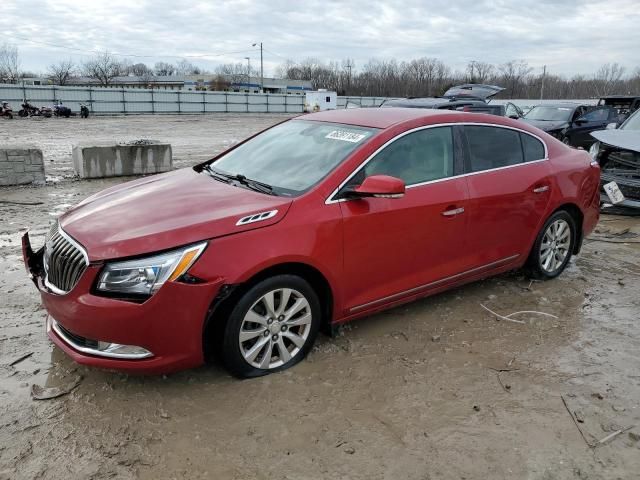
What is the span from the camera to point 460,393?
3322mm

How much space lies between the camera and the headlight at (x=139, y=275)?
9.59ft

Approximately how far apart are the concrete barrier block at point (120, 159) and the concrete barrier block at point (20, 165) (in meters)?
0.82

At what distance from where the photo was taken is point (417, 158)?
13.3 ft

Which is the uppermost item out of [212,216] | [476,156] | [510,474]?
[476,156]

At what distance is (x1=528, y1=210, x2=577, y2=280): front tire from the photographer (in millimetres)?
4992

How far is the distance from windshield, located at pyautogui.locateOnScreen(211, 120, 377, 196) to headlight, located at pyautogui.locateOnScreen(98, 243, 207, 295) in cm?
96

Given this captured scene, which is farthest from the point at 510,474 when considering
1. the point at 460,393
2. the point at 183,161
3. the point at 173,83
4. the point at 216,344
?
the point at 173,83

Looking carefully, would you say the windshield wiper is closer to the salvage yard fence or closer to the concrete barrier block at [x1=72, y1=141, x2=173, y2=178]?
the concrete barrier block at [x1=72, y1=141, x2=173, y2=178]

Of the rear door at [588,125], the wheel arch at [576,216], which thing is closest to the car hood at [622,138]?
the wheel arch at [576,216]

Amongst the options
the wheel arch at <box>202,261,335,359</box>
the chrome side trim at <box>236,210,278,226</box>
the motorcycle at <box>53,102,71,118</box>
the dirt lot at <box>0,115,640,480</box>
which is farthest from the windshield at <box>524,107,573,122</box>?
the motorcycle at <box>53,102,71,118</box>

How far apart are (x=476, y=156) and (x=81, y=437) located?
3.47m

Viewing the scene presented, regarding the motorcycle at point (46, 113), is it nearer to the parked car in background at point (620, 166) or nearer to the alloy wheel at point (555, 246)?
the parked car in background at point (620, 166)

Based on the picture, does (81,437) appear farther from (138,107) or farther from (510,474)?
(138,107)

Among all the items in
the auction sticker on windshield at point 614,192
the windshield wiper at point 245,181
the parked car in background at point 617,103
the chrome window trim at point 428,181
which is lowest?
the auction sticker on windshield at point 614,192
